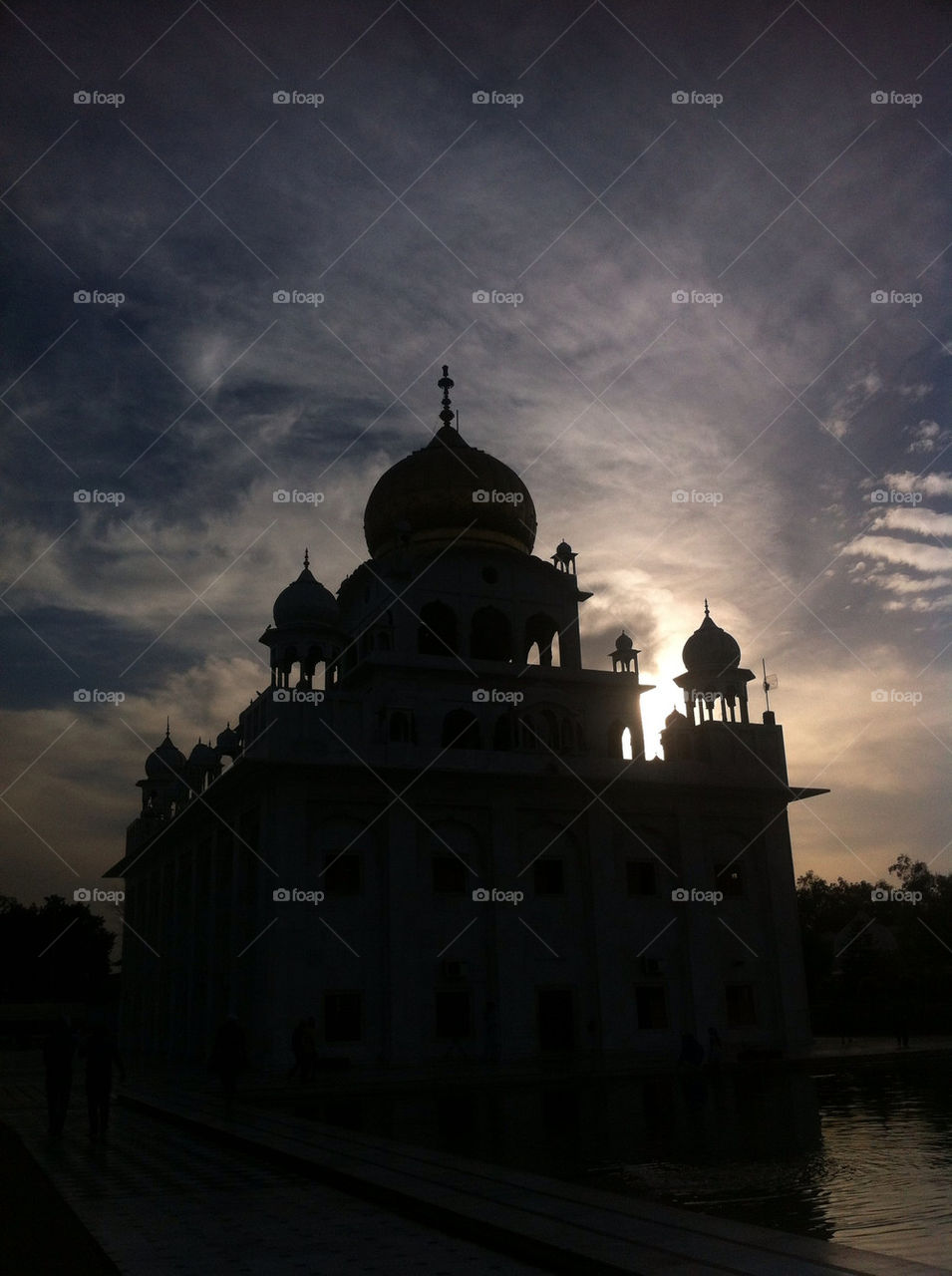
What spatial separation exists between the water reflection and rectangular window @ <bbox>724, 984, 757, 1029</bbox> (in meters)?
7.23

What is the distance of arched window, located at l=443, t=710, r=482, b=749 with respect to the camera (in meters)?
31.6

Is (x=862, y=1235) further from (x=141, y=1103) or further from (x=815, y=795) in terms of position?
(x=815, y=795)

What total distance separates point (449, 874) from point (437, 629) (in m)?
8.51

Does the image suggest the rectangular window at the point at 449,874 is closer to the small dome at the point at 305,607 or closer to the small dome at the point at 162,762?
the small dome at the point at 305,607

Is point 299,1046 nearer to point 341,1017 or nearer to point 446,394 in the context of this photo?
point 341,1017

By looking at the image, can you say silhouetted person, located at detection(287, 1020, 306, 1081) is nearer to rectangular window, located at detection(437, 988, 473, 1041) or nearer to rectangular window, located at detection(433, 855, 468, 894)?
rectangular window, located at detection(437, 988, 473, 1041)

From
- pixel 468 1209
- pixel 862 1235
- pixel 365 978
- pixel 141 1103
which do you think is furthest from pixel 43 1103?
pixel 862 1235

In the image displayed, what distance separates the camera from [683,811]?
31.7 metres

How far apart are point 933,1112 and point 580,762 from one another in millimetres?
15594

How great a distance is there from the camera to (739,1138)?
42.8ft

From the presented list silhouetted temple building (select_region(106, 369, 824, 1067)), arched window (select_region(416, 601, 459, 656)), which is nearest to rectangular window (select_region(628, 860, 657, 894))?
silhouetted temple building (select_region(106, 369, 824, 1067))

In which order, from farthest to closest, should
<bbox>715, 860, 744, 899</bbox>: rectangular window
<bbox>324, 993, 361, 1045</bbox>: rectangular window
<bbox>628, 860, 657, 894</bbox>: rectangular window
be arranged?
<bbox>715, 860, 744, 899</bbox>: rectangular window → <bbox>628, 860, 657, 894</bbox>: rectangular window → <bbox>324, 993, 361, 1045</bbox>: rectangular window

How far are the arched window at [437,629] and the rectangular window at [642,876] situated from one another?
8347 mm

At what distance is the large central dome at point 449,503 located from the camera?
34750 mm
